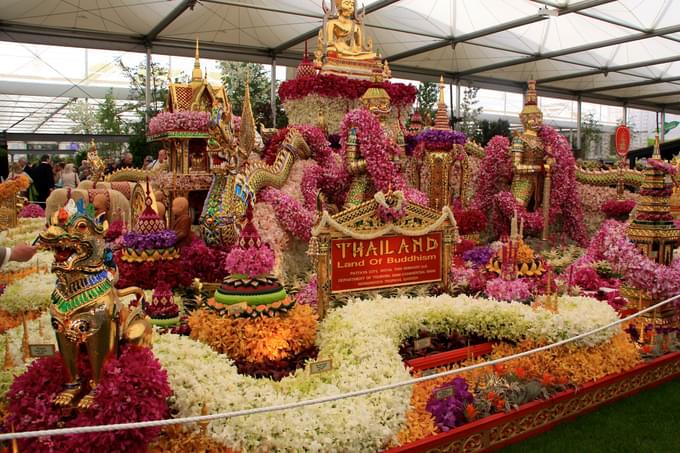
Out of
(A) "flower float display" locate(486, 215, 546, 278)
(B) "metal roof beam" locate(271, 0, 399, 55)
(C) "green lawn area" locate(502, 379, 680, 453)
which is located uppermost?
(B) "metal roof beam" locate(271, 0, 399, 55)

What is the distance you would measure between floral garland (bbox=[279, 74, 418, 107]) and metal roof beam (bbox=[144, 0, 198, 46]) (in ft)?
27.9

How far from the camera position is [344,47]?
1145cm

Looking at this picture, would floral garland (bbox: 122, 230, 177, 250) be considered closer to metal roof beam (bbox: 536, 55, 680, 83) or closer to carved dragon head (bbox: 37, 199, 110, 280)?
carved dragon head (bbox: 37, 199, 110, 280)

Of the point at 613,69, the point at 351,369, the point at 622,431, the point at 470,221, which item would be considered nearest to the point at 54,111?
the point at 470,221

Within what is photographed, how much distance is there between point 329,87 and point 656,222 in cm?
630

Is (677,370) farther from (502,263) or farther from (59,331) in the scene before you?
(59,331)

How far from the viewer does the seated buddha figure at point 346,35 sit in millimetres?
11367

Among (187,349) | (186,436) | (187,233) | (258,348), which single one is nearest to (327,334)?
(258,348)

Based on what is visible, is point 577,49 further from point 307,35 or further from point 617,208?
point 617,208

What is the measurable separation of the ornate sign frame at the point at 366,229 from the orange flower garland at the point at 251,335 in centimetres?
77

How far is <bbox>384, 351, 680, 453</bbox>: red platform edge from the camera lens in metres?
3.50

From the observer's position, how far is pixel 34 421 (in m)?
2.77

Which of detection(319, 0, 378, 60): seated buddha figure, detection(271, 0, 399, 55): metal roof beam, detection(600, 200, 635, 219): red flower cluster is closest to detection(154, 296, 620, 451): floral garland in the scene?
detection(600, 200, 635, 219): red flower cluster

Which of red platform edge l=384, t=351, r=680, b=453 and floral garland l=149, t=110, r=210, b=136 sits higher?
floral garland l=149, t=110, r=210, b=136
